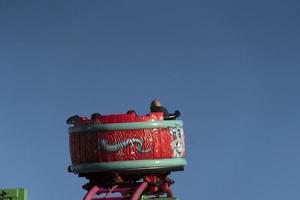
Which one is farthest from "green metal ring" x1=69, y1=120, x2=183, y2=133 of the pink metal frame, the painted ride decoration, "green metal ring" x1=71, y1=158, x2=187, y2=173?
the pink metal frame

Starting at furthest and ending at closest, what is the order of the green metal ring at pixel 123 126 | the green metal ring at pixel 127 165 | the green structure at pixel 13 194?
the green metal ring at pixel 123 126, the green metal ring at pixel 127 165, the green structure at pixel 13 194

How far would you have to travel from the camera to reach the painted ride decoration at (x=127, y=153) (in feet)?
69.4

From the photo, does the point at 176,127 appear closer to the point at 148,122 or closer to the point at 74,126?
the point at 148,122

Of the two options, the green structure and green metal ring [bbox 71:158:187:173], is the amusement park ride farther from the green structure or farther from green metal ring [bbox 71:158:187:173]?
the green structure

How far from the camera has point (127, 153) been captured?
21078mm

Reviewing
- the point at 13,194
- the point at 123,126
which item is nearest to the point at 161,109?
the point at 123,126

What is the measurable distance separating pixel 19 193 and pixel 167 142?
624 cm

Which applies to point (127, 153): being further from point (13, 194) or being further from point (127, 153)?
point (13, 194)

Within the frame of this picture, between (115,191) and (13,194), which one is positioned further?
(115,191)

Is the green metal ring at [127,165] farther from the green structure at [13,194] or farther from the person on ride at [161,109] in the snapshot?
the green structure at [13,194]

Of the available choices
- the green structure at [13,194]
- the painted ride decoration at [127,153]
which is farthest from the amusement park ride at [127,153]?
the green structure at [13,194]

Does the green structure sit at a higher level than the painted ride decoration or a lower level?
lower

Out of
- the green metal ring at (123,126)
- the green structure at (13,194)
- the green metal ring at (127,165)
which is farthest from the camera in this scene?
the green metal ring at (123,126)

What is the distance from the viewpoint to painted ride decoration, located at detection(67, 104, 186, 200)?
21156 millimetres
